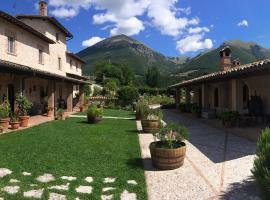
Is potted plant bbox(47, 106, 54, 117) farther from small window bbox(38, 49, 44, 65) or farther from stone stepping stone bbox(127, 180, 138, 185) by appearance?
stone stepping stone bbox(127, 180, 138, 185)

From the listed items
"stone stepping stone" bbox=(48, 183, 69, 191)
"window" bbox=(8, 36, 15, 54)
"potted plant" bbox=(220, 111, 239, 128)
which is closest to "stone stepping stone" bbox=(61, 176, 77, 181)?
"stone stepping stone" bbox=(48, 183, 69, 191)

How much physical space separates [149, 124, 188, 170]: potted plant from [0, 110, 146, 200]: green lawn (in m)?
0.47

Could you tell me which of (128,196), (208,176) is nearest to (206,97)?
(208,176)

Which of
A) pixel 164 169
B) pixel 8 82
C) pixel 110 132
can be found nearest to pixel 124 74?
pixel 8 82

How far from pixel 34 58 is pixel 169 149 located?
612 inches

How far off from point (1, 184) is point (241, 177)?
14.9 feet

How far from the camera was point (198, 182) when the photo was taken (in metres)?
5.57

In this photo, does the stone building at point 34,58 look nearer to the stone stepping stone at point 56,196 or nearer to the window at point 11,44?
the window at point 11,44

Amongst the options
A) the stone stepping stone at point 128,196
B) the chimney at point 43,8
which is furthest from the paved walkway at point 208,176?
the chimney at point 43,8

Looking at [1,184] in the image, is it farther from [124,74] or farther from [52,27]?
[124,74]

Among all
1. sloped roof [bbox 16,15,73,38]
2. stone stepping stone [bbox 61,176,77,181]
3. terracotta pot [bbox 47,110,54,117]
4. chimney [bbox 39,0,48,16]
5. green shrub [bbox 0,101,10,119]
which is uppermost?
chimney [bbox 39,0,48,16]

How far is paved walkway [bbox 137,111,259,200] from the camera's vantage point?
4.95 metres

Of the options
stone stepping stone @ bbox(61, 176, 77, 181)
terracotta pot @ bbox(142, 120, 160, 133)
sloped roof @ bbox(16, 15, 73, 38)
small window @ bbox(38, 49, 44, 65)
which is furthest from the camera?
sloped roof @ bbox(16, 15, 73, 38)

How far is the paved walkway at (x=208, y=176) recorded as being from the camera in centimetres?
495
